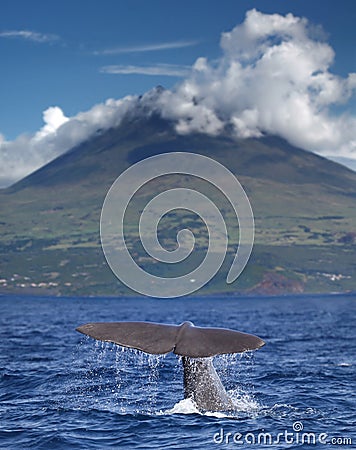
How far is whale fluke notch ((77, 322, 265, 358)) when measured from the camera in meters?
10.9

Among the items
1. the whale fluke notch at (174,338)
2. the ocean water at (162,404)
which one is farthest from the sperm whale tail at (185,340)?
the ocean water at (162,404)

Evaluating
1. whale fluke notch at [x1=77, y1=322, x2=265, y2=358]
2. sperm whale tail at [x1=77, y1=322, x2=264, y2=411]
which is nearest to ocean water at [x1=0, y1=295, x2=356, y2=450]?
sperm whale tail at [x1=77, y1=322, x2=264, y2=411]

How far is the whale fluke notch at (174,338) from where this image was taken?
1094 cm

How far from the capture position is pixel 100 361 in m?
23.6

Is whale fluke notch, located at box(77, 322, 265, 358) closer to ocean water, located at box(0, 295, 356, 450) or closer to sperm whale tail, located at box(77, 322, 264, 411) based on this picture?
sperm whale tail, located at box(77, 322, 264, 411)

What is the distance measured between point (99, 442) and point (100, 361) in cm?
1139

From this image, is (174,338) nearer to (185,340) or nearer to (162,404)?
(185,340)

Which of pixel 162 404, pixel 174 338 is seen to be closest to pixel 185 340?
pixel 174 338

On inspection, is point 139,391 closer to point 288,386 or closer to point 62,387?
point 62,387

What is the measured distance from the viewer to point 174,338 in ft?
37.6

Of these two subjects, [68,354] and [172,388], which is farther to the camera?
[68,354]

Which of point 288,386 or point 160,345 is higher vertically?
→ point 160,345

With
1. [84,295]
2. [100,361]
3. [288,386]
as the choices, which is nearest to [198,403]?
[288,386]

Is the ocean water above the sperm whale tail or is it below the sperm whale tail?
below
